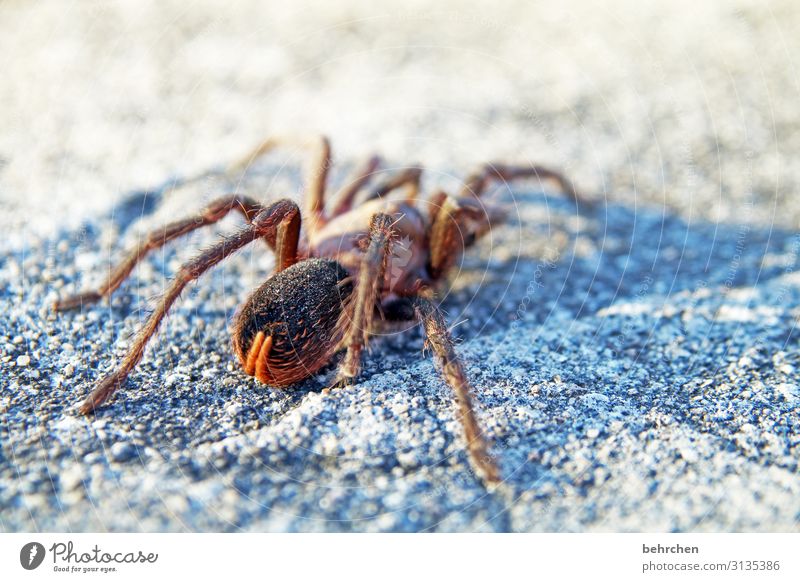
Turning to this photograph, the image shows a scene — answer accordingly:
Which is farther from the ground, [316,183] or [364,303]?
[316,183]

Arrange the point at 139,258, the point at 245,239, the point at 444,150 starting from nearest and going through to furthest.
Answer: the point at 245,239 → the point at 139,258 → the point at 444,150

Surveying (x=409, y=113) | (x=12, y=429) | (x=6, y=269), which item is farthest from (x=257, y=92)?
(x=12, y=429)

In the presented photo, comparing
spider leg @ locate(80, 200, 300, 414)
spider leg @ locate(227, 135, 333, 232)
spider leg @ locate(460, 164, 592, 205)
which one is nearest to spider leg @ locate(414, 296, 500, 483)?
spider leg @ locate(80, 200, 300, 414)

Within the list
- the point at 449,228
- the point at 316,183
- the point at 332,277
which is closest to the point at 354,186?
the point at 316,183
